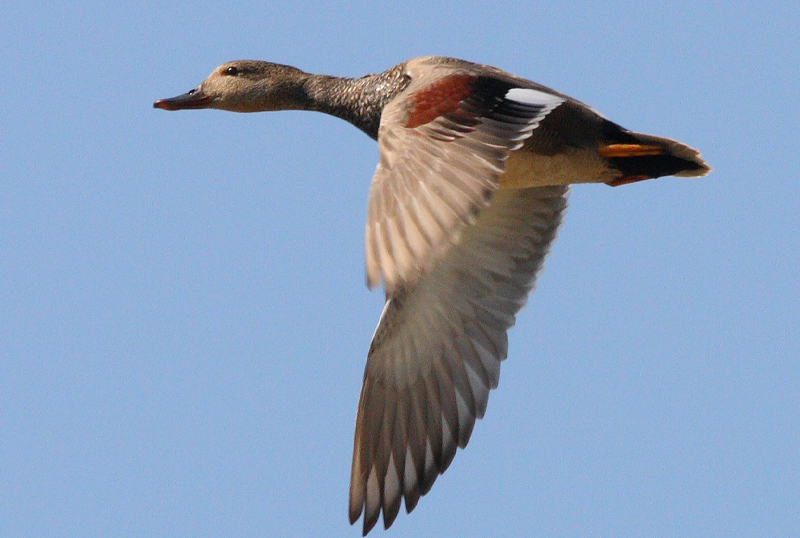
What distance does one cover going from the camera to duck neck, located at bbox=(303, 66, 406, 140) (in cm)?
678

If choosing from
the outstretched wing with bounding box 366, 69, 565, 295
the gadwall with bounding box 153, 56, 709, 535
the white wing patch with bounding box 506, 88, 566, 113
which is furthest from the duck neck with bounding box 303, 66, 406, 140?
the white wing patch with bounding box 506, 88, 566, 113

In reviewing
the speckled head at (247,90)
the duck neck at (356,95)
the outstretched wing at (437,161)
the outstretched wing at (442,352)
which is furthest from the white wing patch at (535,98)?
the speckled head at (247,90)

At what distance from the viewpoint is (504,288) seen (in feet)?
23.5

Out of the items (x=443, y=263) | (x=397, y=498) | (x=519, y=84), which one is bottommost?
(x=397, y=498)

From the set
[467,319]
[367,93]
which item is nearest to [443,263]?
[467,319]

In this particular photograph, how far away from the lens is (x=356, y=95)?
7.02 metres

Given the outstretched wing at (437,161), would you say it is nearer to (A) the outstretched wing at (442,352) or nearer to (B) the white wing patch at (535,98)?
(B) the white wing patch at (535,98)

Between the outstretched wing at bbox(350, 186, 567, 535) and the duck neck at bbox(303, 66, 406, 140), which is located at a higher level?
the duck neck at bbox(303, 66, 406, 140)

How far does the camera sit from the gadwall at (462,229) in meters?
5.82

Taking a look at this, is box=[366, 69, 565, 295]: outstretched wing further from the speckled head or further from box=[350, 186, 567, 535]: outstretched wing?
the speckled head

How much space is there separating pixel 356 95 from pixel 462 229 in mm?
1568

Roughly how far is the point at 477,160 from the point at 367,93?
1.70m

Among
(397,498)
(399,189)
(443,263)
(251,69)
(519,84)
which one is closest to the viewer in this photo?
(399,189)

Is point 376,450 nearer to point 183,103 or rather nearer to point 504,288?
point 504,288
